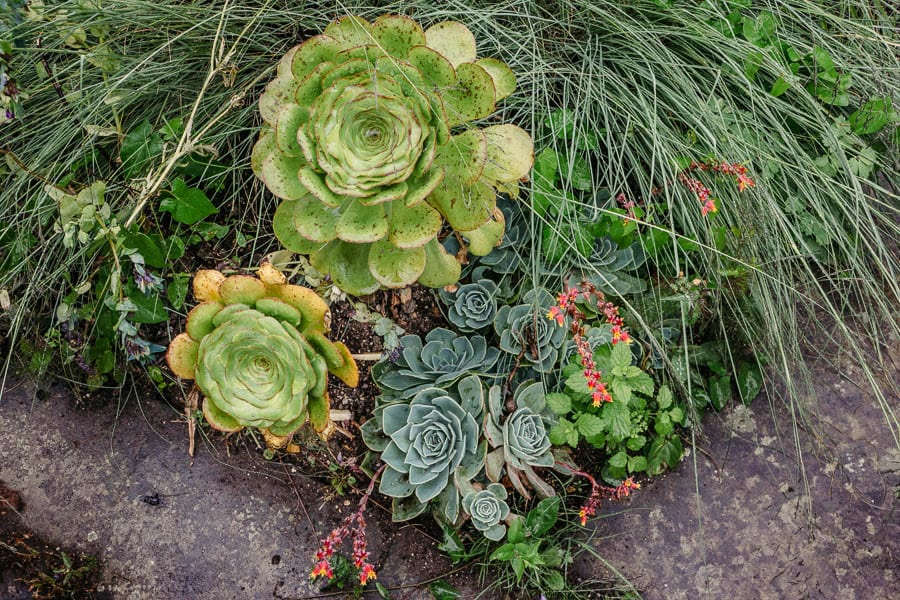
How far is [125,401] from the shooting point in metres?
1.88

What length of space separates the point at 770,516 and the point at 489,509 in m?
0.84

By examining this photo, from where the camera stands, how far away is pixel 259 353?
56.6 inches

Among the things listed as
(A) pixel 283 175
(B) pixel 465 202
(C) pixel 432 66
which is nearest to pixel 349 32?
(C) pixel 432 66

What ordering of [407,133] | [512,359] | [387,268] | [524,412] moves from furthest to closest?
[512,359]
[524,412]
[387,268]
[407,133]

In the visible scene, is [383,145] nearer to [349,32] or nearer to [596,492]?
[349,32]

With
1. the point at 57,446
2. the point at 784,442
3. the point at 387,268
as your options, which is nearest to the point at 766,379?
the point at 784,442

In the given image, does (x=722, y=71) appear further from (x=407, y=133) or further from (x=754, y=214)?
(x=407, y=133)

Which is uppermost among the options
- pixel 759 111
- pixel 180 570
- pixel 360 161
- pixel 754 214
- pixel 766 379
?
pixel 360 161

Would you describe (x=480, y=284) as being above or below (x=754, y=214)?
below

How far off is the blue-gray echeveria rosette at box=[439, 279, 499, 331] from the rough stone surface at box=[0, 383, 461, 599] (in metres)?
0.61

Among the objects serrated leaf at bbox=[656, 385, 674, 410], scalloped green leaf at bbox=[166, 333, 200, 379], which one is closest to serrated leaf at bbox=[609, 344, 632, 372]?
serrated leaf at bbox=[656, 385, 674, 410]

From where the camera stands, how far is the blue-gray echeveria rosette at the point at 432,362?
5.85 feet

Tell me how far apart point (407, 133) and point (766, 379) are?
4.30 ft

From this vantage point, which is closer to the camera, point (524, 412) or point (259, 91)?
point (524, 412)
